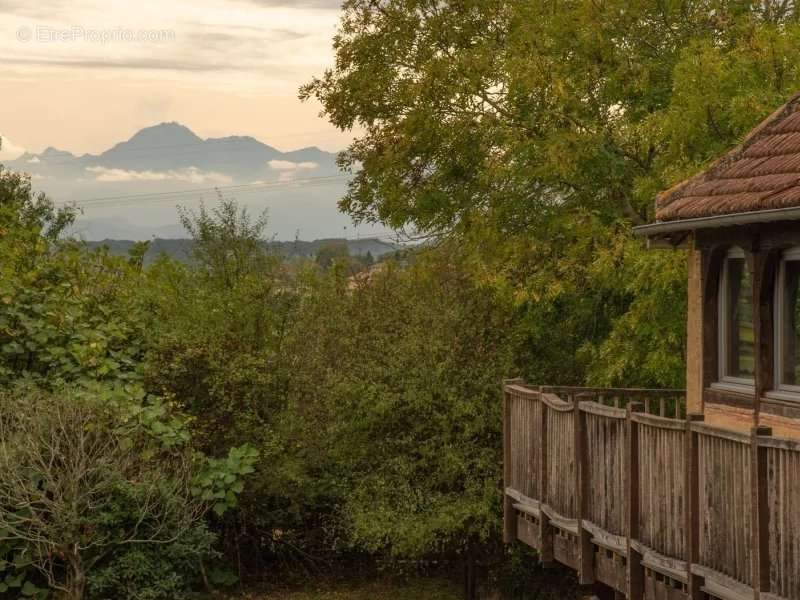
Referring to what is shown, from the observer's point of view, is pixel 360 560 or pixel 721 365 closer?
pixel 721 365

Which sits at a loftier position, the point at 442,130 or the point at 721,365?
the point at 442,130

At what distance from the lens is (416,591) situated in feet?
87.8

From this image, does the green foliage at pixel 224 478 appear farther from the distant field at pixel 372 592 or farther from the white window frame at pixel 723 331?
the white window frame at pixel 723 331

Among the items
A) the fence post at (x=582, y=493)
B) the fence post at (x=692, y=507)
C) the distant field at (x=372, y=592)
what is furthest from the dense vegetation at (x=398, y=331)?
the fence post at (x=692, y=507)

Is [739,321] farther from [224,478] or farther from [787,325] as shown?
[224,478]

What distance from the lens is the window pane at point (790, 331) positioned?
13.1m

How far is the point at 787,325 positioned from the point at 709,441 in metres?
2.64

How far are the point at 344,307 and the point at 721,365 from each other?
494 inches

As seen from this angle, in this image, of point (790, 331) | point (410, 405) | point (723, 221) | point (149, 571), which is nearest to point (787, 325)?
point (790, 331)

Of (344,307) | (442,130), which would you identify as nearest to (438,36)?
(442,130)

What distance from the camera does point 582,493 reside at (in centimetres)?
1406

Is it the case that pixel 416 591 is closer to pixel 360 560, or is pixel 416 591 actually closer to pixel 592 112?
pixel 360 560

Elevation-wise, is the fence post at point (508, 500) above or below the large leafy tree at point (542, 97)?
below

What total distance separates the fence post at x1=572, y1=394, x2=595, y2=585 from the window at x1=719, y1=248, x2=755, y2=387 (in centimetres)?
178
